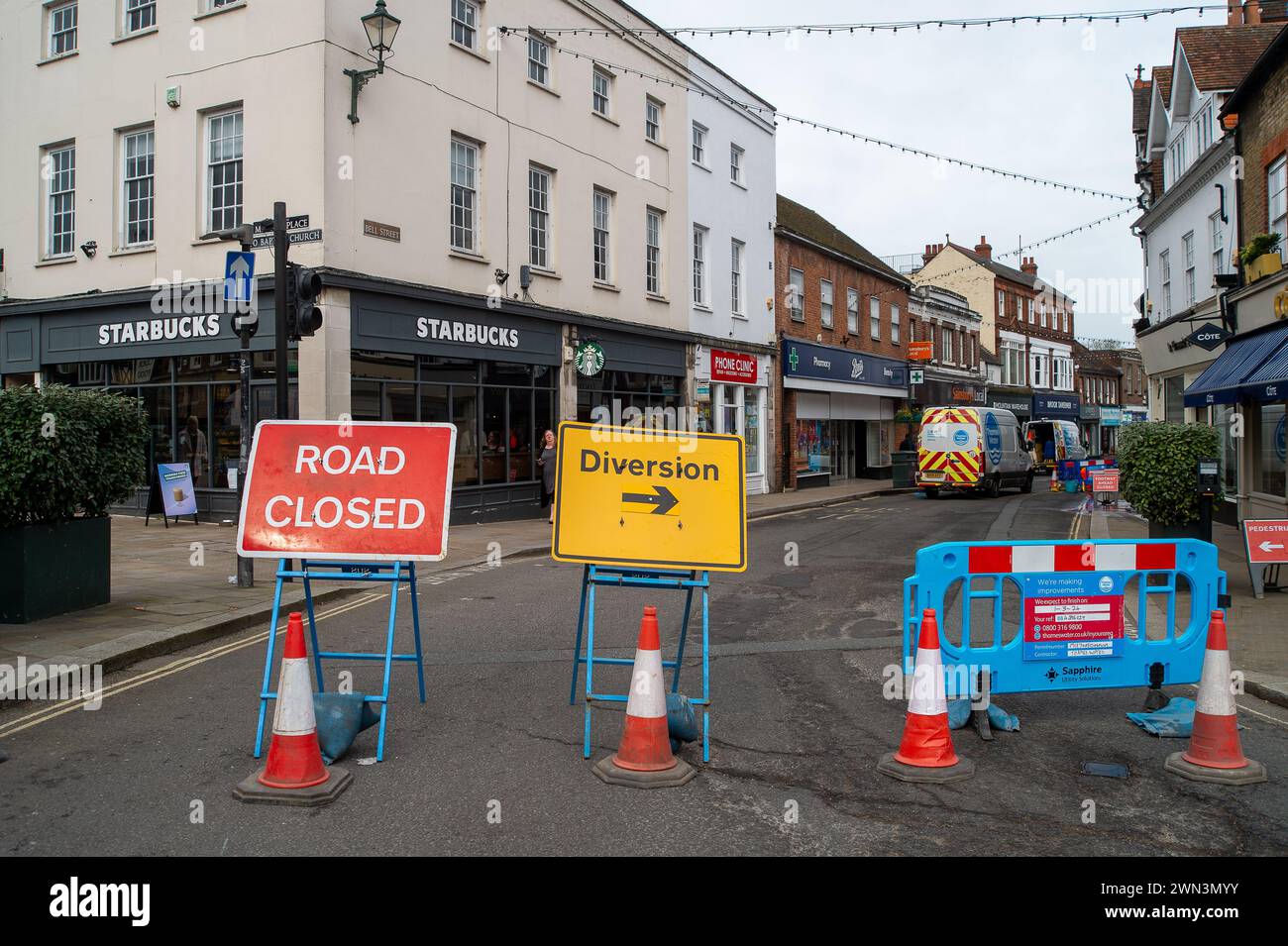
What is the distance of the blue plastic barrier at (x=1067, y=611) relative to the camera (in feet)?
18.9

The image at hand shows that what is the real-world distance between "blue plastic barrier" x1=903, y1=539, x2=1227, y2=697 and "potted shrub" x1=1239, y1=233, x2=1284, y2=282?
11.2 metres

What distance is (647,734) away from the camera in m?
4.96

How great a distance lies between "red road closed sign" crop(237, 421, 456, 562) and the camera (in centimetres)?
579

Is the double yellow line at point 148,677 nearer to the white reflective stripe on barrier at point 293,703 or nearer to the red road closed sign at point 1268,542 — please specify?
the white reflective stripe on barrier at point 293,703

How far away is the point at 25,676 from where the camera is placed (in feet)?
21.7

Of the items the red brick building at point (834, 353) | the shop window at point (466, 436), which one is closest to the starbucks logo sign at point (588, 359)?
the shop window at point (466, 436)

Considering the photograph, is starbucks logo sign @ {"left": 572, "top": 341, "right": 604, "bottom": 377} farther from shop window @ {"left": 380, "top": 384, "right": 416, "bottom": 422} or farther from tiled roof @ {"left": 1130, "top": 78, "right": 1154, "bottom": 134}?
tiled roof @ {"left": 1130, "top": 78, "right": 1154, "bottom": 134}

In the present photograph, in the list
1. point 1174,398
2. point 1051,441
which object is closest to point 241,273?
point 1174,398

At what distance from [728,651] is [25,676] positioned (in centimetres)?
511

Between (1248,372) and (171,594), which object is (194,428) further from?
(1248,372)

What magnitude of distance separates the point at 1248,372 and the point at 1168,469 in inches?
184

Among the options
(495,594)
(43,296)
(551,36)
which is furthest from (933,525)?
(43,296)

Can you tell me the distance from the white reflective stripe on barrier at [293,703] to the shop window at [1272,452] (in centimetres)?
1600

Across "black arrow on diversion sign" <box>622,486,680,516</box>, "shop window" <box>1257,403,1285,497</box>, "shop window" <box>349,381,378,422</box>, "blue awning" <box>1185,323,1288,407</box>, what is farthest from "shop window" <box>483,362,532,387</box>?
"shop window" <box>1257,403,1285,497</box>
